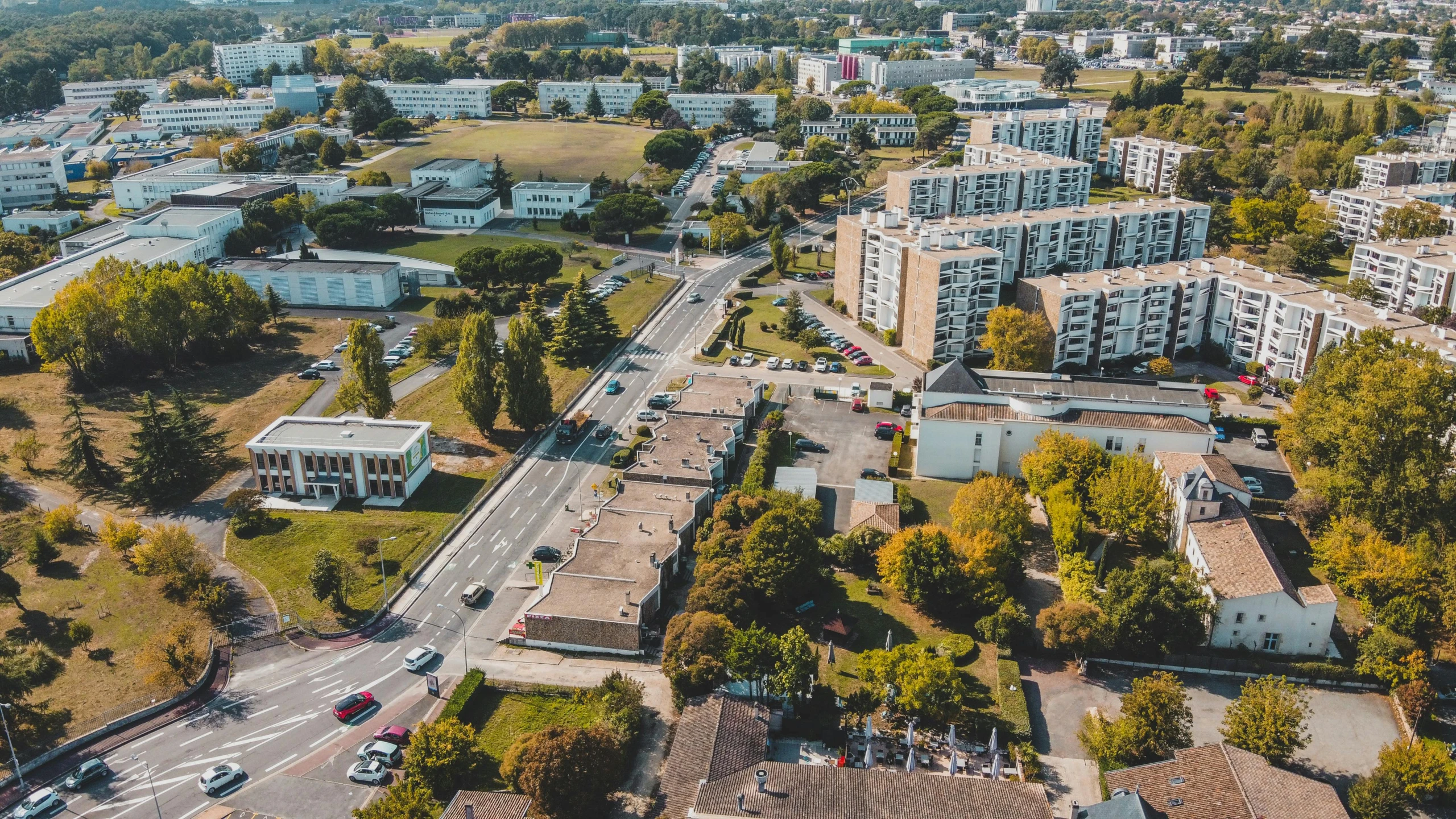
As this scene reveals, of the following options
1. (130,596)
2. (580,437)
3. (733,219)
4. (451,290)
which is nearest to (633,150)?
(733,219)

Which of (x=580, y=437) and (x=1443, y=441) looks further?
(x=580, y=437)

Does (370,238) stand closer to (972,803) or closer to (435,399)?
(435,399)

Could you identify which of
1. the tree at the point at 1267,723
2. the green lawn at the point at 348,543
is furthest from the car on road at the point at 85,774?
the tree at the point at 1267,723

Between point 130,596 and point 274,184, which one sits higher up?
point 274,184

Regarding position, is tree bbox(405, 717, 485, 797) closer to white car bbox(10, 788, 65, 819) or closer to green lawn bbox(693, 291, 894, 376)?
white car bbox(10, 788, 65, 819)

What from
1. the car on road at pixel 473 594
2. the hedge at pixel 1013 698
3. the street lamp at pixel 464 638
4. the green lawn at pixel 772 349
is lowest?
the street lamp at pixel 464 638

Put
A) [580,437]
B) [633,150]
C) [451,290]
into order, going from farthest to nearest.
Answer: [633,150]
[451,290]
[580,437]

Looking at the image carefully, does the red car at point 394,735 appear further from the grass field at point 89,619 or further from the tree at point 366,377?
the tree at point 366,377

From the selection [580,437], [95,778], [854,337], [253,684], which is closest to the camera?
[95,778]
